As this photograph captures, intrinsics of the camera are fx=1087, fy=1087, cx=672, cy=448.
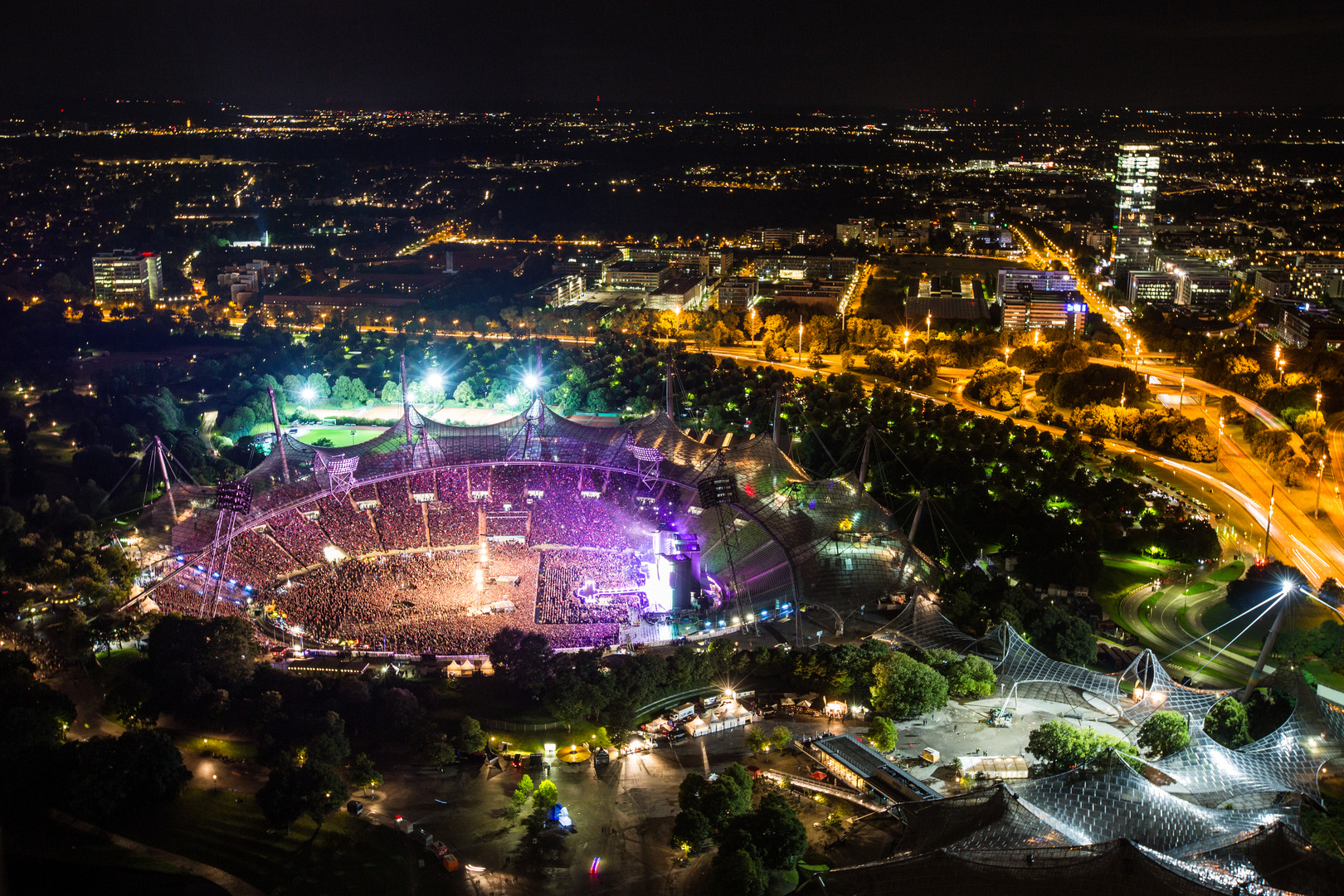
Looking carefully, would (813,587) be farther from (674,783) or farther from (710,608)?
(674,783)

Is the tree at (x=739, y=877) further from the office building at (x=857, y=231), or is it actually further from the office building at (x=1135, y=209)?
the office building at (x=857, y=231)

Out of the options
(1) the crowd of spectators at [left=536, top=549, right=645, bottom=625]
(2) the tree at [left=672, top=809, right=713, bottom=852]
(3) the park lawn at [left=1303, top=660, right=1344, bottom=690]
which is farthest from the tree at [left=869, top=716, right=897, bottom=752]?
(3) the park lawn at [left=1303, top=660, right=1344, bottom=690]

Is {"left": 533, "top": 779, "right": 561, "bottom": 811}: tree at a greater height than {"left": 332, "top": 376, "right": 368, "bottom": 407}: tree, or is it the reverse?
{"left": 533, "top": 779, "right": 561, "bottom": 811}: tree

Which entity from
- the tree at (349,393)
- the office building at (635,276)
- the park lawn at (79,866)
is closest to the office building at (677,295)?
the office building at (635,276)

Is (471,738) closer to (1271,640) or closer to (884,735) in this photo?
(884,735)

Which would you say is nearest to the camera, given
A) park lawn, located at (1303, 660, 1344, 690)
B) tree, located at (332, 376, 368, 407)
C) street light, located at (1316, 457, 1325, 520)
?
park lawn, located at (1303, 660, 1344, 690)

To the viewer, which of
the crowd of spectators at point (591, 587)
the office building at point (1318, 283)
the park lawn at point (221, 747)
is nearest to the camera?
the park lawn at point (221, 747)

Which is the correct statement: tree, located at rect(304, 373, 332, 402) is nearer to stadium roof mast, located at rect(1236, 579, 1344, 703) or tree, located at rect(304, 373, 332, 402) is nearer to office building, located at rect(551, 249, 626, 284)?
office building, located at rect(551, 249, 626, 284)
